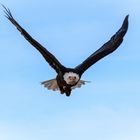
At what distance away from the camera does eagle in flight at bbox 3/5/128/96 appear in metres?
33.9

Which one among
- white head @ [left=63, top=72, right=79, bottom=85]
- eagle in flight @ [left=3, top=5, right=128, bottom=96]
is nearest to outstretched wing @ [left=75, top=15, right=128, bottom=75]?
eagle in flight @ [left=3, top=5, right=128, bottom=96]

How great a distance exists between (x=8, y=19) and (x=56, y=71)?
8.58ft

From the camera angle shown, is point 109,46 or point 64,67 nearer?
point 64,67

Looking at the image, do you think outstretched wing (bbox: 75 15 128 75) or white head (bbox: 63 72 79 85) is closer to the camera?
white head (bbox: 63 72 79 85)

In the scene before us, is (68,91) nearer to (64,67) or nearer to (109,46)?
(64,67)

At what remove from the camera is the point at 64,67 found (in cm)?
3447

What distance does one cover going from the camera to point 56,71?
34.8 metres

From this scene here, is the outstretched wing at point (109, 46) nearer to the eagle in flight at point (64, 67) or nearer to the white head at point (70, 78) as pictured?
the eagle in flight at point (64, 67)

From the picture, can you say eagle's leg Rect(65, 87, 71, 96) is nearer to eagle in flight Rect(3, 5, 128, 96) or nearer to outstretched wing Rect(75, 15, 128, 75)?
eagle in flight Rect(3, 5, 128, 96)

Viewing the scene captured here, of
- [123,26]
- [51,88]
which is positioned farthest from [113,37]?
[51,88]

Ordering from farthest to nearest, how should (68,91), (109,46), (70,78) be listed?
(109,46) < (68,91) < (70,78)

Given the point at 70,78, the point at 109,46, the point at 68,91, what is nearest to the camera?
the point at 70,78

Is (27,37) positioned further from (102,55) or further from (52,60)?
(102,55)

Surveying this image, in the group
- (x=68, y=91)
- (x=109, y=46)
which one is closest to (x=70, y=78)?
(x=68, y=91)
